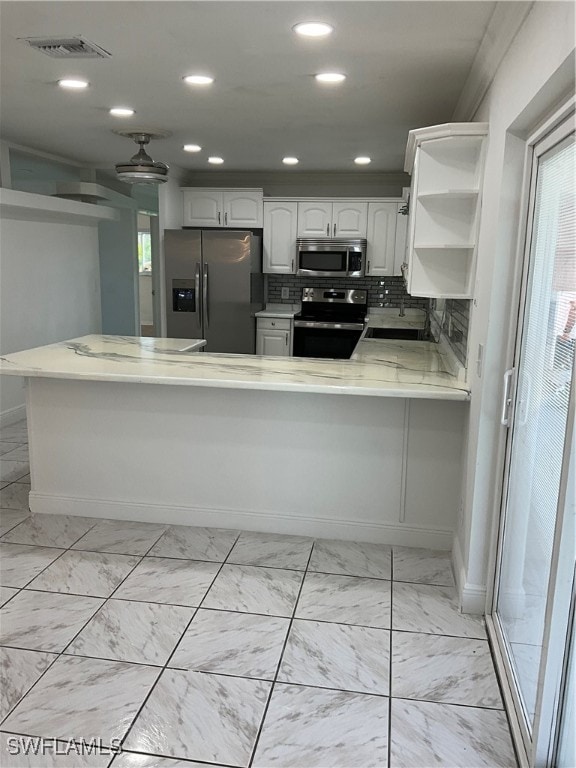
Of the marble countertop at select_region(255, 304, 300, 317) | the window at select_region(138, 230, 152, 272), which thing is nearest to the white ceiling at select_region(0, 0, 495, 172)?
the marble countertop at select_region(255, 304, 300, 317)

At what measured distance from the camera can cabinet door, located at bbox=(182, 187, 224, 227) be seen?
632 cm

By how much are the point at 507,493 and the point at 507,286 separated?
79cm

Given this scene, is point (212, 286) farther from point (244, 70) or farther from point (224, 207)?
point (244, 70)

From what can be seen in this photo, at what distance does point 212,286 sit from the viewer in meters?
6.00

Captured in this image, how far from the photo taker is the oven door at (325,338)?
6074 millimetres

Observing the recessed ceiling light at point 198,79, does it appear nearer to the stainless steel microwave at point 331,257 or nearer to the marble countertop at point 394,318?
the marble countertop at point 394,318

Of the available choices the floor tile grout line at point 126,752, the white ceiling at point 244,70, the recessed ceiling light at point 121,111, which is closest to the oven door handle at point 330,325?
the white ceiling at point 244,70

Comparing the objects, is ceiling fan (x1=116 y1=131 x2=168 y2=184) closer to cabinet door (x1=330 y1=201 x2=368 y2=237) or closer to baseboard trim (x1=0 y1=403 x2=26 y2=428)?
baseboard trim (x1=0 y1=403 x2=26 y2=428)

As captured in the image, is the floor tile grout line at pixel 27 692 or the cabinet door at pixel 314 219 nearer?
the floor tile grout line at pixel 27 692

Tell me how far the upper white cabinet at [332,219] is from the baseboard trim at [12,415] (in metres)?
3.19

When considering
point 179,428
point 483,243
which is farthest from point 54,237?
point 483,243

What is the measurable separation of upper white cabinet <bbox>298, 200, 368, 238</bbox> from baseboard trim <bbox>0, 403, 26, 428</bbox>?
3.19m

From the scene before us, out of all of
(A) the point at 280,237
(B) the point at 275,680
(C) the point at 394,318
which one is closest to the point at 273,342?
(A) the point at 280,237

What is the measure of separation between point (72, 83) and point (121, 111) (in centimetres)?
60
